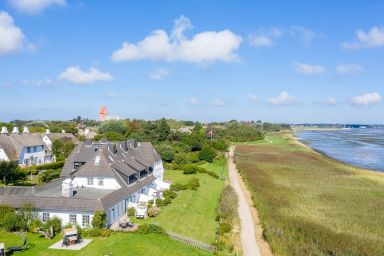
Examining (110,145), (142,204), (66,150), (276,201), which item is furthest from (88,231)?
(66,150)

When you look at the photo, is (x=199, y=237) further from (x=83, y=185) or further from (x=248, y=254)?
(x=83, y=185)

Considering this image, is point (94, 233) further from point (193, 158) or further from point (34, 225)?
point (193, 158)

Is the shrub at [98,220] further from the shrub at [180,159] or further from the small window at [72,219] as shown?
the shrub at [180,159]

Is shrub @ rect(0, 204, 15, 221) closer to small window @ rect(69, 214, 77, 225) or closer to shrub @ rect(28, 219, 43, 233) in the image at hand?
shrub @ rect(28, 219, 43, 233)

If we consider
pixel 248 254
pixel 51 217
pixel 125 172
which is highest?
pixel 125 172

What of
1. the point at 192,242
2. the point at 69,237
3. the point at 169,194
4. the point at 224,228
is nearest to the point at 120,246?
the point at 69,237

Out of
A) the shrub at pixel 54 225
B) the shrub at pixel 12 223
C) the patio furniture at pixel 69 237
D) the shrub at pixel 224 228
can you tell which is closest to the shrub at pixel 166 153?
the shrub at pixel 224 228
